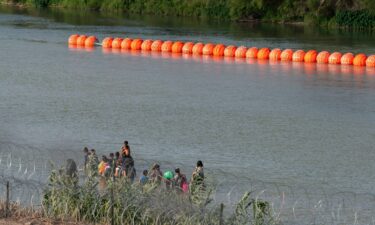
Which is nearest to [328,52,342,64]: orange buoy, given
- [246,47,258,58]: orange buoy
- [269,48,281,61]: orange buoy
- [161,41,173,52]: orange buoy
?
[269,48,281,61]: orange buoy

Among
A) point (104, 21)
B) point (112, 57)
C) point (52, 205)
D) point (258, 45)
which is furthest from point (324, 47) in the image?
point (52, 205)

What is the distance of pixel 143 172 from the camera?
26.8 meters

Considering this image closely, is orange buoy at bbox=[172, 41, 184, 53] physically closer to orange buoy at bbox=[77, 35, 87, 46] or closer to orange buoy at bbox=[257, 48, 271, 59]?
orange buoy at bbox=[257, 48, 271, 59]

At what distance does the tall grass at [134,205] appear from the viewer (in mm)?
18812

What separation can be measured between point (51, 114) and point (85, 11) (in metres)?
70.9

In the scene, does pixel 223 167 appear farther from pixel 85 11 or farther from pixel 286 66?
pixel 85 11

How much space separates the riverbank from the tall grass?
2944 inches

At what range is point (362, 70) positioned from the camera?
64.1m

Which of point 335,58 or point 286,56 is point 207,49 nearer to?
point 286,56

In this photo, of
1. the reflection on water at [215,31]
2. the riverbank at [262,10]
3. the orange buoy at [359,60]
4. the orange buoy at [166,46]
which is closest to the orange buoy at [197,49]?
the orange buoy at [166,46]

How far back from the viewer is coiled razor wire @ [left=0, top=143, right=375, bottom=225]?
2514cm

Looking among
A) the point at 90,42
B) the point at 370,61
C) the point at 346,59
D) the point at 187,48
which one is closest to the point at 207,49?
the point at 187,48

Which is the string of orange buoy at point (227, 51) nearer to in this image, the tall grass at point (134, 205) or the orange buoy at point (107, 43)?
the orange buoy at point (107, 43)

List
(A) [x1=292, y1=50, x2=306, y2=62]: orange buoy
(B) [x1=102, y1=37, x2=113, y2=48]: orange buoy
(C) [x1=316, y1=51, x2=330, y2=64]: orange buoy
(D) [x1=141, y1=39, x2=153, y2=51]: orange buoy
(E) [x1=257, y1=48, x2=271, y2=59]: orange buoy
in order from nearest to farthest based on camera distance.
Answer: (C) [x1=316, y1=51, x2=330, y2=64]: orange buoy
(A) [x1=292, y1=50, x2=306, y2=62]: orange buoy
(E) [x1=257, y1=48, x2=271, y2=59]: orange buoy
(D) [x1=141, y1=39, x2=153, y2=51]: orange buoy
(B) [x1=102, y1=37, x2=113, y2=48]: orange buoy
